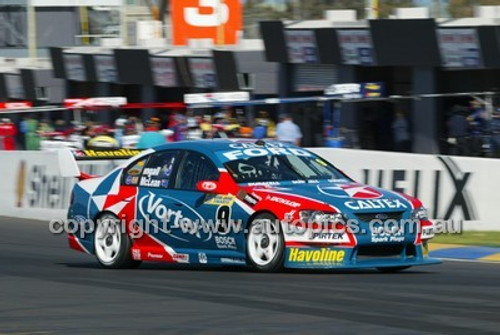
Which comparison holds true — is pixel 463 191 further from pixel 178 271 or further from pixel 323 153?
pixel 178 271

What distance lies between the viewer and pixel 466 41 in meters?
26.5

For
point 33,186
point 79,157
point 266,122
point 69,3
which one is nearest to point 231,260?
point 79,157

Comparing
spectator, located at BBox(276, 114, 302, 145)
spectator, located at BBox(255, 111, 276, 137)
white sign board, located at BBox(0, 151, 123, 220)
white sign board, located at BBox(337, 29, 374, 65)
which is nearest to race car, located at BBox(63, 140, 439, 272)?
white sign board, located at BBox(0, 151, 123, 220)

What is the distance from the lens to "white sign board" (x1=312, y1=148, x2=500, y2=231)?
1664cm

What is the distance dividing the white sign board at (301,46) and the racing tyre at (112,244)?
1857 centimetres

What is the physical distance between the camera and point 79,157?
60.7 ft

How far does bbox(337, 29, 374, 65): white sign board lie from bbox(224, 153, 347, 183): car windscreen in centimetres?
1684

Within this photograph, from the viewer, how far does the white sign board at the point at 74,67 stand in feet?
138

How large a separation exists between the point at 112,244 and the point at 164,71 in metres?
25.1

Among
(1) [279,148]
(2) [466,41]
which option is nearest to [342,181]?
(1) [279,148]

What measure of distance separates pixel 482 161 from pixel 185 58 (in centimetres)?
2046

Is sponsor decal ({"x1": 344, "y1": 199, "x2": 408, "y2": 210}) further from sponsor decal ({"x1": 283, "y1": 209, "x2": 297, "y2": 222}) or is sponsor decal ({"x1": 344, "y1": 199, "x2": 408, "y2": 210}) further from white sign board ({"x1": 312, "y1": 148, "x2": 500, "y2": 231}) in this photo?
white sign board ({"x1": 312, "y1": 148, "x2": 500, "y2": 231})

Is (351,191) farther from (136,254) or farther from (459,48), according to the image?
(459,48)

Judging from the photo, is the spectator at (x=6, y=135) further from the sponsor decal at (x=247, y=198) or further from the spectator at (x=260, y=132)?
the sponsor decal at (x=247, y=198)
